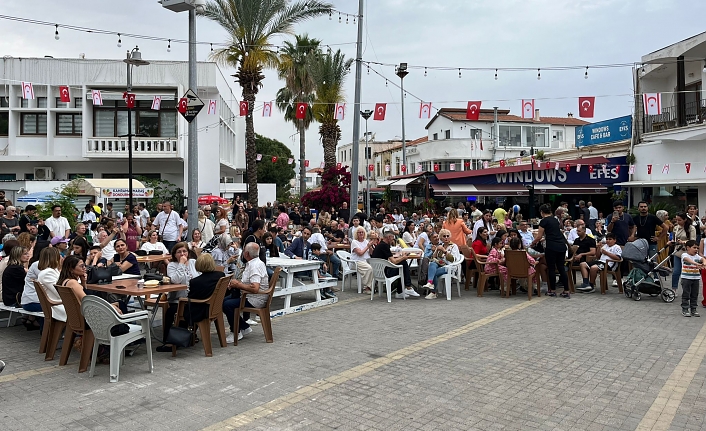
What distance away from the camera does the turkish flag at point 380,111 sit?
62.0 ft

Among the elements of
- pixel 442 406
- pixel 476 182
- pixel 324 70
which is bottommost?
pixel 442 406

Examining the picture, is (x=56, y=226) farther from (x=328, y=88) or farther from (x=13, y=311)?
(x=328, y=88)

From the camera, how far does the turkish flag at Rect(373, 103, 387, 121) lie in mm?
18891

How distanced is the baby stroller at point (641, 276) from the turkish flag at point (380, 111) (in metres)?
9.93

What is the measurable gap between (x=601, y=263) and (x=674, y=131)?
41.9 ft

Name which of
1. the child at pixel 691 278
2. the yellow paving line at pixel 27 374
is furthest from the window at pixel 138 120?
the child at pixel 691 278

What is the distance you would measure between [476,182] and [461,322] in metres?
19.6

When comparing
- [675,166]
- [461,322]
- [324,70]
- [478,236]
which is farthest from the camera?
[324,70]

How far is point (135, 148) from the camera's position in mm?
28531

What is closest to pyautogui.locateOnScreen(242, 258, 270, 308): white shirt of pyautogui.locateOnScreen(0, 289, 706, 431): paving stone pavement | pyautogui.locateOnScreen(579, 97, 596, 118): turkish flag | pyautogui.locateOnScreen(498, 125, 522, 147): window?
pyautogui.locateOnScreen(0, 289, 706, 431): paving stone pavement

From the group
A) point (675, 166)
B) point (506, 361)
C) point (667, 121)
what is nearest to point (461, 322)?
point (506, 361)

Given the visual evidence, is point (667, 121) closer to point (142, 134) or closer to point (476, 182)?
point (476, 182)

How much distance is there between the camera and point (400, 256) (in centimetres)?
1084

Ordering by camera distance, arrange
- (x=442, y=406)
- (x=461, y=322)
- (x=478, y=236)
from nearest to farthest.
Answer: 1. (x=442, y=406)
2. (x=461, y=322)
3. (x=478, y=236)
